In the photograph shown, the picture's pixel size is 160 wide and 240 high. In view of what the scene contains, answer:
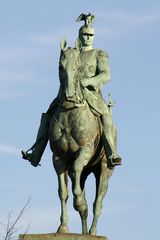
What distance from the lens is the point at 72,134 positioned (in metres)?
17.9

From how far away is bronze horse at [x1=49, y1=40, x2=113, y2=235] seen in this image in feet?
58.0

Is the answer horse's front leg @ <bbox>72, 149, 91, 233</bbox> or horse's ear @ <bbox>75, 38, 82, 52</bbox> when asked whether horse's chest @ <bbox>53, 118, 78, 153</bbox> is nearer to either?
horse's front leg @ <bbox>72, 149, 91, 233</bbox>

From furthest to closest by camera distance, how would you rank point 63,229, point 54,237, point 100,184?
point 100,184
point 63,229
point 54,237

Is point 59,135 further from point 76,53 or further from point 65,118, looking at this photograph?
point 76,53

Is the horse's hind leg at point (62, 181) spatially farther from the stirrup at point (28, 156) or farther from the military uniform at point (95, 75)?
the military uniform at point (95, 75)

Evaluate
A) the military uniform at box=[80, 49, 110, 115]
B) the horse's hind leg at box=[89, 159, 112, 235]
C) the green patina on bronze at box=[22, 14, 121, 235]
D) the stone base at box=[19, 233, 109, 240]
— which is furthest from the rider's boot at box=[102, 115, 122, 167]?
the stone base at box=[19, 233, 109, 240]

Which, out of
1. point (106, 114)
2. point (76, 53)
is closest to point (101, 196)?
point (106, 114)

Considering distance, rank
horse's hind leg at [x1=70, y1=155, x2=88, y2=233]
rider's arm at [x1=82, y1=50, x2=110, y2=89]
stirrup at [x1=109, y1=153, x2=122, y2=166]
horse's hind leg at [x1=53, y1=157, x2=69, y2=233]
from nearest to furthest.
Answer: horse's hind leg at [x1=70, y1=155, x2=88, y2=233] < horse's hind leg at [x1=53, y1=157, x2=69, y2=233] < stirrup at [x1=109, y1=153, x2=122, y2=166] < rider's arm at [x1=82, y1=50, x2=110, y2=89]

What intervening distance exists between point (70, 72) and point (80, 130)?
3.41 ft

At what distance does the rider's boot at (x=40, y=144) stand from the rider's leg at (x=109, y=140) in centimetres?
99

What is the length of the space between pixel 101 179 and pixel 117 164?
2.21 ft

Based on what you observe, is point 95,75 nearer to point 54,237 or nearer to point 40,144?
point 40,144

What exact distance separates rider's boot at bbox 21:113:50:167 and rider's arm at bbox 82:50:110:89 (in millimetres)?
970

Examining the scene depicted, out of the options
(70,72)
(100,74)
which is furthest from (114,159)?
(70,72)
